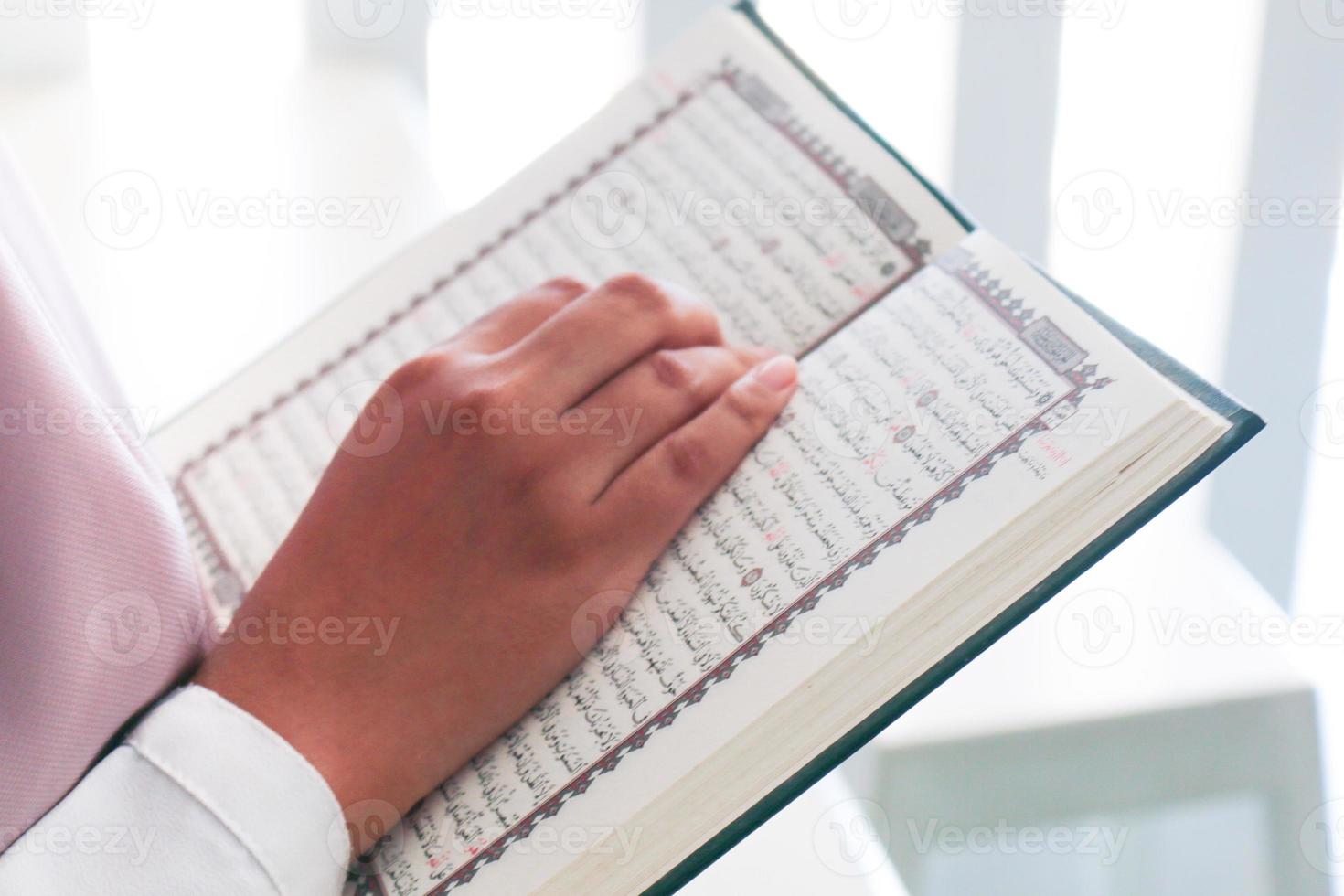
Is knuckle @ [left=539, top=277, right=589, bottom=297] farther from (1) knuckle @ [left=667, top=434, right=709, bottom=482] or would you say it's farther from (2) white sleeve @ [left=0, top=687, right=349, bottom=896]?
(2) white sleeve @ [left=0, top=687, right=349, bottom=896]

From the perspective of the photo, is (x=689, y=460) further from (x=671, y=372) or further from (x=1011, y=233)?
(x=1011, y=233)

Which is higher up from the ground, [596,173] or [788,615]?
[596,173]

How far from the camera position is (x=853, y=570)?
1.45 ft

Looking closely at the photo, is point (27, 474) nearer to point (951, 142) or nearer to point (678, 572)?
point (678, 572)

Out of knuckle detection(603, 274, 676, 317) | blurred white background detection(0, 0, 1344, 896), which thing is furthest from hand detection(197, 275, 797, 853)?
blurred white background detection(0, 0, 1344, 896)

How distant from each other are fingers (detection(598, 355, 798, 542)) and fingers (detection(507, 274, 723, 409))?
42 millimetres

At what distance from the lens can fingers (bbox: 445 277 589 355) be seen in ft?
1.82

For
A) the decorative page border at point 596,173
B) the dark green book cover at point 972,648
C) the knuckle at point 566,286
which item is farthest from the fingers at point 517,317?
the dark green book cover at point 972,648

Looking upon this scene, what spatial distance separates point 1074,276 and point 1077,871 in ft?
1.38

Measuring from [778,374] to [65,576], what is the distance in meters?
0.29

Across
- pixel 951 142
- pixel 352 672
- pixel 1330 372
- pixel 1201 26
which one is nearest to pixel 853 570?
pixel 352 672

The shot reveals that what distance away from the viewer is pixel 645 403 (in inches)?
20.3

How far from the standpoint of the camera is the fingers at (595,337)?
1.69 ft

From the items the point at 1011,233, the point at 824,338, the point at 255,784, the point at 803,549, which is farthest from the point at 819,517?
the point at 1011,233
